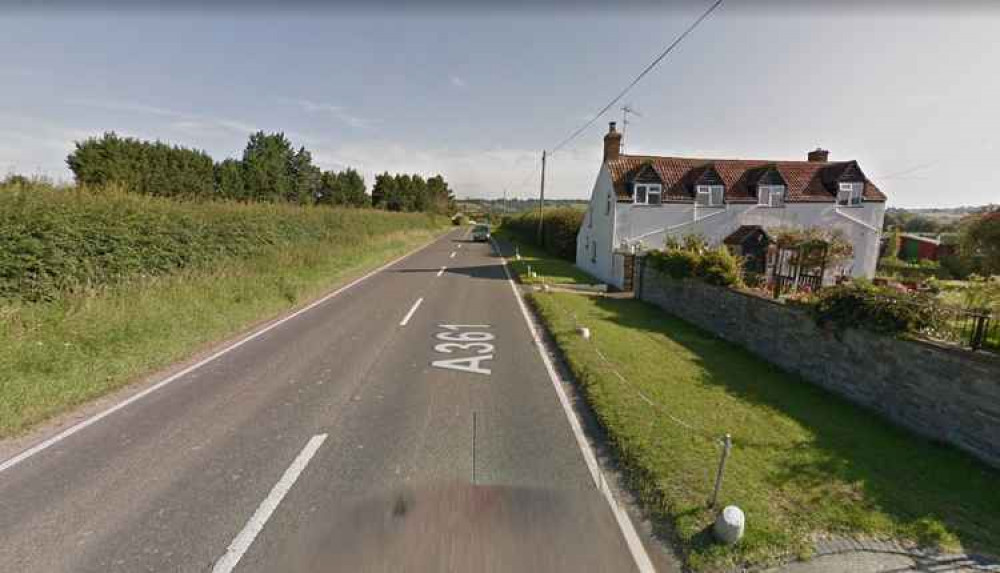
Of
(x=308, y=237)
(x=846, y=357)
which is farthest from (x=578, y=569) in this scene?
(x=308, y=237)

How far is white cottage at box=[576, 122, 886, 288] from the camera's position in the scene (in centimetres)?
2045

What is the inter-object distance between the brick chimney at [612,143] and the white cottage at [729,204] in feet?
3.22

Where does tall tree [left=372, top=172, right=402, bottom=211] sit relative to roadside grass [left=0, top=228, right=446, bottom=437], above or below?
above

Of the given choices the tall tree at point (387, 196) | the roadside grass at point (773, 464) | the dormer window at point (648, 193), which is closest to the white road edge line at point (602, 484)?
the roadside grass at point (773, 464)

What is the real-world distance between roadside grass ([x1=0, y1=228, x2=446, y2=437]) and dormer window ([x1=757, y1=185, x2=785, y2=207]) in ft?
71.9

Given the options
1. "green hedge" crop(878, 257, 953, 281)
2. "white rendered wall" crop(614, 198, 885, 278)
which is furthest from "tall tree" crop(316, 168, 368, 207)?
"green hedge" crop(878, 257, 953, 281)

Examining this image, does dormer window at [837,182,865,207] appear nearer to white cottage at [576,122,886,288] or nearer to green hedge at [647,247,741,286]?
white cottage at [576,122,886,288]

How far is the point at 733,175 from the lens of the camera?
74.2ft

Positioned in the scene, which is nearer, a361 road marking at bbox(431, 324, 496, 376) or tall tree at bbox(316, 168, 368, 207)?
a361 road marking at bbox(431, 324, 496, 376)

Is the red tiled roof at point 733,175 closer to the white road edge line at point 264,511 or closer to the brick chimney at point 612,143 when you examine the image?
the brick chimney at point 612,143

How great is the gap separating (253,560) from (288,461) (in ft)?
4.13

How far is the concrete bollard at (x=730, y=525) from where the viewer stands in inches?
111

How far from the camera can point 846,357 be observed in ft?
20.7

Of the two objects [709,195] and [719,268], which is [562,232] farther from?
[719,268]
